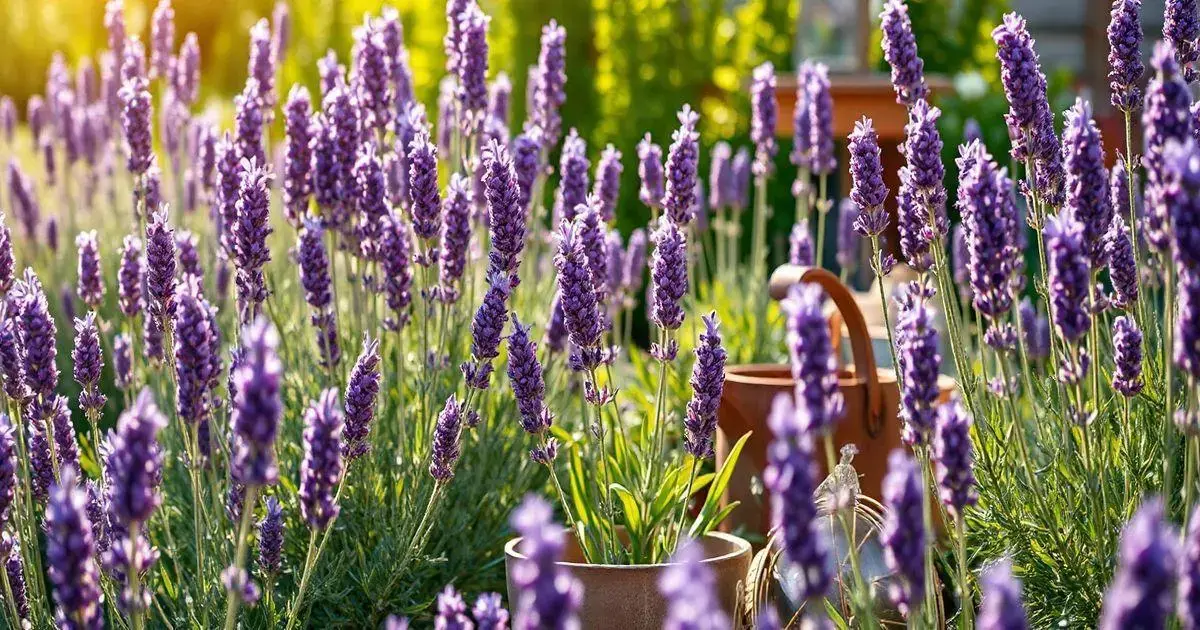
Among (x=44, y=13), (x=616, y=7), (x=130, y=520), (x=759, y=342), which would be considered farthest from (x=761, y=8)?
(x=44, y=13)

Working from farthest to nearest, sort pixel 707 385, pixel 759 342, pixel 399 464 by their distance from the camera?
pixel 759 342 → pixel 399 464 → pixel 707 385

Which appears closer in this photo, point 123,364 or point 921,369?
point 921,369

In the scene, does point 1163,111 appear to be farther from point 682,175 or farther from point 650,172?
point 650,172

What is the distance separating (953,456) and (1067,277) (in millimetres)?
268

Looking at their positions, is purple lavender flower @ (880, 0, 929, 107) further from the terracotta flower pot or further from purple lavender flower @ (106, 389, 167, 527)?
purple lavender flower @ (106, 389, 167, 527)

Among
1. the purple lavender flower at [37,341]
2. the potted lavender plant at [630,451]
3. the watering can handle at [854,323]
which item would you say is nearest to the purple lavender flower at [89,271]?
the purple lavender flower at [37,341]

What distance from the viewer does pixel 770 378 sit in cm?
337

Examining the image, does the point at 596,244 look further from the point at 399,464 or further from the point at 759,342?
the point at 759,342

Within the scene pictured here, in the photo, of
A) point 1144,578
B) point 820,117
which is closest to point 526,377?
point 1144,578

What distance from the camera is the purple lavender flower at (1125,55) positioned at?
2.38m

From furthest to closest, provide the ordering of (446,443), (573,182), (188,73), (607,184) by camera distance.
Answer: (188,73) < (607,184) < (573,182) < (446,443)

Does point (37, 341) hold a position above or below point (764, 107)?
below

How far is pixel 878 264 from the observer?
2.47m

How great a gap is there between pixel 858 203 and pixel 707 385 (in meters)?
0.42
